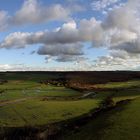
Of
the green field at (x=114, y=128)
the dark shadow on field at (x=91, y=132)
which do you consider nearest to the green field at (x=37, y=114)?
the dark shadow on field at (x=91, y=132)

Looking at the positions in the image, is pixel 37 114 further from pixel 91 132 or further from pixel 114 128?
A: pixel 114 128

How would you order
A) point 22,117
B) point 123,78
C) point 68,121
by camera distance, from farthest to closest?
A: point 123,78 < point 22,117 < point 68,121

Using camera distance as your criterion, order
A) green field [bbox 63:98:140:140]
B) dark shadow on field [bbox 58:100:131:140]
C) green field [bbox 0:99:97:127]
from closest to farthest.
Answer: green field [bbox 63:98:140:140], dark shadow on field [bbox 58:100:131:140], green field [bbox 0:99:97:127]

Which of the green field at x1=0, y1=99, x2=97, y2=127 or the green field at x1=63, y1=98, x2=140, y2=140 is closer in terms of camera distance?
the green field at x1=63, y1=98, x2=140, y2=140

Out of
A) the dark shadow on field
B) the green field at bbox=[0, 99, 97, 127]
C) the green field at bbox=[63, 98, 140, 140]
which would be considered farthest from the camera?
the green field at bbox=[0, 99, 97, 127]

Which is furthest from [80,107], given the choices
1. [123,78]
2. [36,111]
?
[123,78]

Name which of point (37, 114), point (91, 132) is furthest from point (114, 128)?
point (37, 114)

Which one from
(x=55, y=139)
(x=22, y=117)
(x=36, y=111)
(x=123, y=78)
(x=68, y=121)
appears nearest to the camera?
(x=55, y=139)

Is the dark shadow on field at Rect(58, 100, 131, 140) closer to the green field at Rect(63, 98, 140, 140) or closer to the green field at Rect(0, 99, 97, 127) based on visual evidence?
the green field at Rect(63, 98, 140, 140)

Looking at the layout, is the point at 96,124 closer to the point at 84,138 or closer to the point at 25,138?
the point at 84,138

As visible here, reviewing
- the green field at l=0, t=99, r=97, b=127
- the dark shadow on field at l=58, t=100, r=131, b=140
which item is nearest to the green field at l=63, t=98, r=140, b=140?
the dark shadow on field at l=58, t=100, r=131, b=140

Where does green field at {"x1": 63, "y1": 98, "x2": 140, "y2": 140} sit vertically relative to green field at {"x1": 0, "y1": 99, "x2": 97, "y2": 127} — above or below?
above
